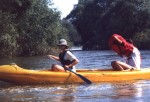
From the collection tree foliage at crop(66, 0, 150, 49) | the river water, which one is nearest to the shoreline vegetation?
tree foliage at crop(66, 0, 150, 49)

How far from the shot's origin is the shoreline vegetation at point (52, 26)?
95.7ft

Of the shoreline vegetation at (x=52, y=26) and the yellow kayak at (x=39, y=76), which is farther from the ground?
the shoreline vegetation at (x=52, y=26)

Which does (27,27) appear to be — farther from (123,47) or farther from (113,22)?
(113,22)

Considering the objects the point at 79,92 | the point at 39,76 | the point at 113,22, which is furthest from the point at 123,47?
the point at 113,22

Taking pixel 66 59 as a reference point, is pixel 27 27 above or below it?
above

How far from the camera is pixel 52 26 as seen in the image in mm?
36688

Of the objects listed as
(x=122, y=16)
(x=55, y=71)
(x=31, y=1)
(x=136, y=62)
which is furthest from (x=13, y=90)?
(x=122, y=16)

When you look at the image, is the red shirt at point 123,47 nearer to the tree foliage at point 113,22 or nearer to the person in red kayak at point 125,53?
the person in red kayak at point 125,53

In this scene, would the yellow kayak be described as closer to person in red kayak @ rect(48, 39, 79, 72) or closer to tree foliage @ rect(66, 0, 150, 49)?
person in red kayak @ rect(48, 39, 79, 72)

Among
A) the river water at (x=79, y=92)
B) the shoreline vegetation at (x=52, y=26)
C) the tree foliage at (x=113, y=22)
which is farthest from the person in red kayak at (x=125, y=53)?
the tree foliage at (x=113, y=22)

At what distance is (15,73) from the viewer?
1102 centimetres

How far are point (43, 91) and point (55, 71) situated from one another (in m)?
1.58

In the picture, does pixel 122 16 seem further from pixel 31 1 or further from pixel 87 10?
pixel 31 1

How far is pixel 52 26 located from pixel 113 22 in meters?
20.7
